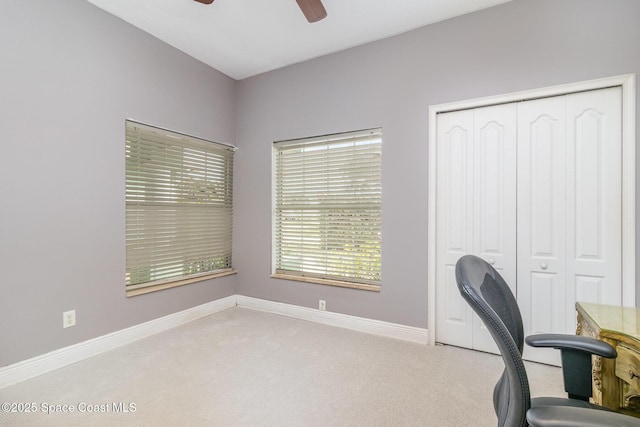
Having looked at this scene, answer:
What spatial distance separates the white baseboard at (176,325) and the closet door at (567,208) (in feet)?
3.28

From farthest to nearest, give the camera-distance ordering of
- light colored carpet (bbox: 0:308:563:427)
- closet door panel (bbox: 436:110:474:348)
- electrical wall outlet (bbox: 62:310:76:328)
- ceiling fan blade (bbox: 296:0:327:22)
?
closet door panel (bbox: 436:110:474:348) < electrical wall outlet (bbox: 62:310:76:328) < ceiling fan blade (bbox: 296:0:327:22) < light colored carpet (bbox: 0:308:563:427)

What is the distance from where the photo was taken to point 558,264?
7.34 feet

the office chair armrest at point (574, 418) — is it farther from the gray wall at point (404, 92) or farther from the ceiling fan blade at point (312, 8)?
the ceiling fan blade at point (312, 8)

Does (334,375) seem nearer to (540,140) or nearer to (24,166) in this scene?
(540,140)

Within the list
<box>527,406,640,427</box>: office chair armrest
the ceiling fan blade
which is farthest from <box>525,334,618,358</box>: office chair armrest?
the ceiling fan blade

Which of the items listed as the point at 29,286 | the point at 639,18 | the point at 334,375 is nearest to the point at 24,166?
the point at 29,286

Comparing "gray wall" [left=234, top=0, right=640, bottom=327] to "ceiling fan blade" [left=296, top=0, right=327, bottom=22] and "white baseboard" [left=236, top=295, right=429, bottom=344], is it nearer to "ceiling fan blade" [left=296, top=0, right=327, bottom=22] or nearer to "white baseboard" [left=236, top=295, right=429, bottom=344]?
"white baseboard" [left=236, top=295, right=429, bottom=344]

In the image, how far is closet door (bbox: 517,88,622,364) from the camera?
209 centimetres

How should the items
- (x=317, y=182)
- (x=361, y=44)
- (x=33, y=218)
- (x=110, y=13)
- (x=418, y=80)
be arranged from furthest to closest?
1. (x=317, y=182)
2. (x=361, y=44)
3. (x=418, y=80)
4. (x=110, y=13)
5. (x=33, y=218)

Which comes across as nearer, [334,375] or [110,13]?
[334,375]

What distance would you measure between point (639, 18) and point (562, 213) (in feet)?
4.52

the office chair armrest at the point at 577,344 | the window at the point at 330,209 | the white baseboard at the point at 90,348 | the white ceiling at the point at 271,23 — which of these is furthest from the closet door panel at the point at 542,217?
the white baseboard at the point at 90,348

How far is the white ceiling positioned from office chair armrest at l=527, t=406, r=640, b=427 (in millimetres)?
2728

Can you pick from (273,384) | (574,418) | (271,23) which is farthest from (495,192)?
(271,23)
